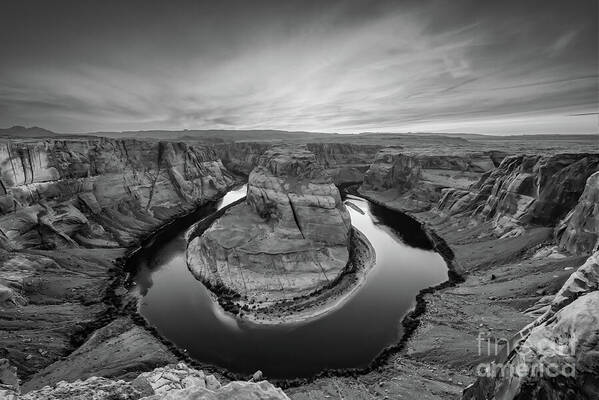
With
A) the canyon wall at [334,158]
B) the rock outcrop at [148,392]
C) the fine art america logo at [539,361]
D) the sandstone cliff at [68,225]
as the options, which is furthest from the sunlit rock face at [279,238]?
the canyon wall at [334,158]

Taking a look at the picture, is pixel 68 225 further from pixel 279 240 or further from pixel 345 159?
pixel 345 159

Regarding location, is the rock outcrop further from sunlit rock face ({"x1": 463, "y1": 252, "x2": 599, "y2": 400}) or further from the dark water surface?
the dark water surface

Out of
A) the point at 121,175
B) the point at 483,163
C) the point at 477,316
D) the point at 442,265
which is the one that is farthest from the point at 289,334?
the point at 483,163

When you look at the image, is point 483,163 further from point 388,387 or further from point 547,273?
point 388,387

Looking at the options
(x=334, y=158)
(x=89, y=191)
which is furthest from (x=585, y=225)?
(x=334, y=158)

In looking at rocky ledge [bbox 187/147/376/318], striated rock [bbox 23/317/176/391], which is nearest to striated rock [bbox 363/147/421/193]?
rocky ledge [bbox 187/147/376/318]
